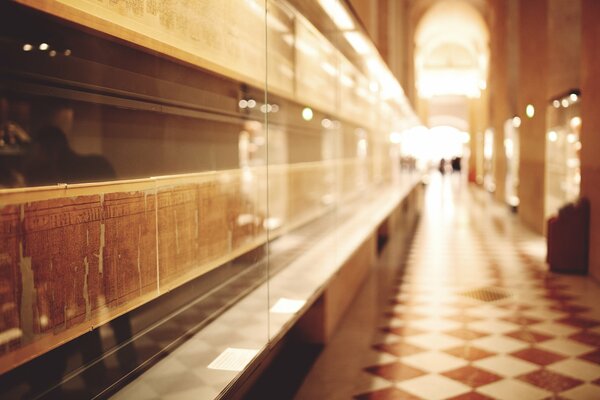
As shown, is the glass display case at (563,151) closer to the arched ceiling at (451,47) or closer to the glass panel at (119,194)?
the glass panel at (119,194)

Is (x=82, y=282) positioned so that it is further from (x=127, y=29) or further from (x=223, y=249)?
(x=223, y=249)

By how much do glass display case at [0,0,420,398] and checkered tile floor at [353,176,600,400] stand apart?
1070 mm

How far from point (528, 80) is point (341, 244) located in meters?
8.93

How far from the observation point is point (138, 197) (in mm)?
1937

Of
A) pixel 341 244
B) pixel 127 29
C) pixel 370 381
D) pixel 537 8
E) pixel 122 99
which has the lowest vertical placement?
pixel 370 381

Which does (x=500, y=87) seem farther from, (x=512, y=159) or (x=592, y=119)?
(x=592, y=119)

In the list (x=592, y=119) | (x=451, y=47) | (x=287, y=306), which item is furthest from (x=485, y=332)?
(x=451, y=47)

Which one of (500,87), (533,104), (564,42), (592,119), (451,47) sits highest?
(451,47)

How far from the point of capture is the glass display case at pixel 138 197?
143 centimetres

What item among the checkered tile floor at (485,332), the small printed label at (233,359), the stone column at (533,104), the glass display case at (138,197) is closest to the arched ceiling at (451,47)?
the stone column at (533,104)

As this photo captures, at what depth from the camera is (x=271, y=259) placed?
3842 millimetres

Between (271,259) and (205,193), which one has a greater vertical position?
(205,193)

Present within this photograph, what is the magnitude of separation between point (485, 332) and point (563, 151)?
574 centimetres

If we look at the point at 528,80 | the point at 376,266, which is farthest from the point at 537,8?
the point at 376,266
